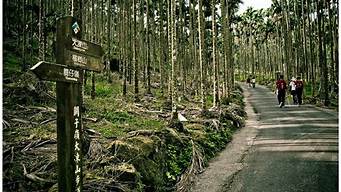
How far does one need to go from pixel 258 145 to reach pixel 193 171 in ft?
8.58

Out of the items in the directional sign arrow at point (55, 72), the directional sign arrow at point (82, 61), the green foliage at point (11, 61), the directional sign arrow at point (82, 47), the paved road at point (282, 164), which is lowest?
the paved road at point (282, 164)

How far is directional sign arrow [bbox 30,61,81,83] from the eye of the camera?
345 centimetres

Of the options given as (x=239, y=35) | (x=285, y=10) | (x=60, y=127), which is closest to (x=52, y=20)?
(x=60, y=127)

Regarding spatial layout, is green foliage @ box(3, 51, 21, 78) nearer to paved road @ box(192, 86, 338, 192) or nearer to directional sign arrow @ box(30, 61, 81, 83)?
paved road @ box(192, 86, 338, 192)

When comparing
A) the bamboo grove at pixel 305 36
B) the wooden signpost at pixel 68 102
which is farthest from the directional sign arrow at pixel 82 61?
the bamboo grove at pixel 305 36

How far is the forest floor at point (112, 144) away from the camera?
16.5ft

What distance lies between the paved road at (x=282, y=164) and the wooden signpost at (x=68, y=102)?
2.93 metres

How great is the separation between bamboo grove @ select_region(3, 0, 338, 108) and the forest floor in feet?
4.25

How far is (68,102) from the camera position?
154 inches

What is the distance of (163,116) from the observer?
11773 mm

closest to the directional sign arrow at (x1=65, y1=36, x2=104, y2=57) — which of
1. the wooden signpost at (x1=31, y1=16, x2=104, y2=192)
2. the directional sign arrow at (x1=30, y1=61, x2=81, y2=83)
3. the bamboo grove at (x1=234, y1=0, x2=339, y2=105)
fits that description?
the wooden signpost at (x1=31, y1=16, x2=104, y2=192)

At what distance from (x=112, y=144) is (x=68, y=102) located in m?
2.35

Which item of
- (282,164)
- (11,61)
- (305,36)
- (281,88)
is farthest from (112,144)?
(305,36)

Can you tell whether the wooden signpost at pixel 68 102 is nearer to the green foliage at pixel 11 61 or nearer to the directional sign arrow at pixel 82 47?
the directional sign arrow at pixel 82 47
